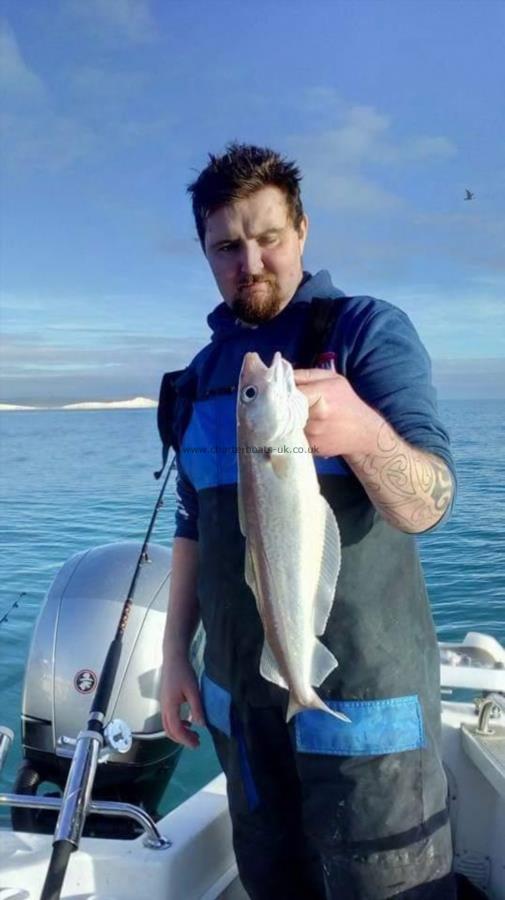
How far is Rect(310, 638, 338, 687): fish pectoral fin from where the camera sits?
2070mm

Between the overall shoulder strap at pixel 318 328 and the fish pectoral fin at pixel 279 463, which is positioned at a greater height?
the overall shoulder strap at pixel 318 328

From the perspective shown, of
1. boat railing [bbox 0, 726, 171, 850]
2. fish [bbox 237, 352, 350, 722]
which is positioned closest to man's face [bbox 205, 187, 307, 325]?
fish [bbox 237, 352, 350, 722]

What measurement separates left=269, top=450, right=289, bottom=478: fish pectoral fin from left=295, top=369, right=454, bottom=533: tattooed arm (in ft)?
0.25

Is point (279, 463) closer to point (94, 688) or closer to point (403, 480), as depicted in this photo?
point (403, 480)

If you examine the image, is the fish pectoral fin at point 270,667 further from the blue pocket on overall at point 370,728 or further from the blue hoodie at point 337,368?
the blue hoodie at point 337,368

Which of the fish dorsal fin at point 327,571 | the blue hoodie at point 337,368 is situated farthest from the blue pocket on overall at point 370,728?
the blue hoodie at point 337,368

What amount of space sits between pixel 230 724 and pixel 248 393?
4.11ft

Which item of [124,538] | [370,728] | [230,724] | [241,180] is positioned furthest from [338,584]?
[124,538]

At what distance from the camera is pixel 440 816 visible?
2287mm

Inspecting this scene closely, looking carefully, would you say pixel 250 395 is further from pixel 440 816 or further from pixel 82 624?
pixel 82 624

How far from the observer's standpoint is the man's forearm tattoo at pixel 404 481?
1.92 metres

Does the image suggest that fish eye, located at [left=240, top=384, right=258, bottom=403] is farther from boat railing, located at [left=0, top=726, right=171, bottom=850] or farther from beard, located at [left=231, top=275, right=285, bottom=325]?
boat railing, located at [left=0, top=726, right=171, bottom=850]

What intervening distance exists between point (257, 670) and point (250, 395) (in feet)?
3.29

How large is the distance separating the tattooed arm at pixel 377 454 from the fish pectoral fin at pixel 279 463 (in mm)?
78
